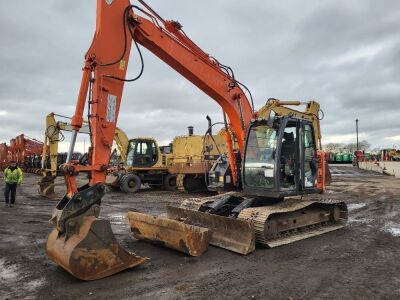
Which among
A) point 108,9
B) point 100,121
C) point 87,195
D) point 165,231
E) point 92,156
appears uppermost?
point 108,9

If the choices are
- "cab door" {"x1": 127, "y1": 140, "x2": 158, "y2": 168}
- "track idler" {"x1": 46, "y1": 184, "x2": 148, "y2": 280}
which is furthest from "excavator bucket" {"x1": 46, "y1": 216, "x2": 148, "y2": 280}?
"cab door" {"x1": 127, "y1": 140, "x2": 158, "y2": 168}

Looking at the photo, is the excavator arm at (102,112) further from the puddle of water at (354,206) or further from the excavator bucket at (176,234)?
the puddle of water at (354,206)

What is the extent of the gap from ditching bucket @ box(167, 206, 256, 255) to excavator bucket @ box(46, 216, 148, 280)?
1.83 meters

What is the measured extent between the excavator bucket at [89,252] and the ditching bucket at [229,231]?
183 centimetres

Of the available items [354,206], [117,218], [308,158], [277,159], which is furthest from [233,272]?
[354,206]

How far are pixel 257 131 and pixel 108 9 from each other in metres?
3.37

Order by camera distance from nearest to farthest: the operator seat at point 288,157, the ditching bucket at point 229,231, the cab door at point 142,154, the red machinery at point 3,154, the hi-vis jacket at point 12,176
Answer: the ditching bucket at point 229,231 → the operator seat at point 288,157 → the hi-vis jacket at point 12,176 → the cab door at point 142,154 → the red machinery at point 3,154

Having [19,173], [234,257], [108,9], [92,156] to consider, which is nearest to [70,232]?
[92,156]

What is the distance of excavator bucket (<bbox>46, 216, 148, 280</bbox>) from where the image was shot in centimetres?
462

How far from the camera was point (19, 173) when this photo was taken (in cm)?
1274

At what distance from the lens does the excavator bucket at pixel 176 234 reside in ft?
19.0

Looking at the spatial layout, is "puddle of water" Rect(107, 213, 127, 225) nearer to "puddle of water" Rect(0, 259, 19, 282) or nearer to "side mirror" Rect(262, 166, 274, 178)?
"puddle of water" Rect(0, 259, 19, 282)

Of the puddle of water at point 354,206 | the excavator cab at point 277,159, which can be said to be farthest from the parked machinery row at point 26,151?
the excavator cab at point 277,159

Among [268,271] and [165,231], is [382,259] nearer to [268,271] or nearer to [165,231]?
[268,271]
